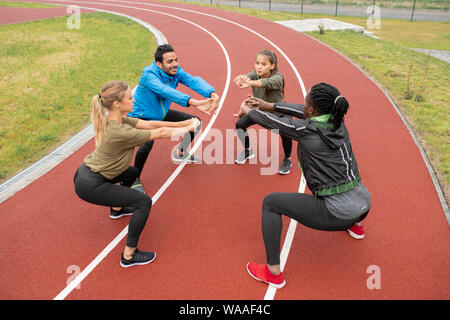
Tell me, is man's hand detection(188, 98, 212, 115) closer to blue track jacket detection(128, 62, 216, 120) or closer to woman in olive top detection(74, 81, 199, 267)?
blue track jacket detection(128, 62, 216, 120)

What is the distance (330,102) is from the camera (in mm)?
3172

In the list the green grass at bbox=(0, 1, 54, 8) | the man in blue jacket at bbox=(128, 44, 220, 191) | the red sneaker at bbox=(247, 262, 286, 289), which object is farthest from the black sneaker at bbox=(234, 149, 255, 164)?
the green grass at bbox=(0, 1, 54, 8)

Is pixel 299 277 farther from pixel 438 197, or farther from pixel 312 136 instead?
pixel 438 197

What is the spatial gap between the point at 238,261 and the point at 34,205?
311 centimetres

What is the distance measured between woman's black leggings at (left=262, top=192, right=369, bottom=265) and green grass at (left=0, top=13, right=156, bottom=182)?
4616 millimetres

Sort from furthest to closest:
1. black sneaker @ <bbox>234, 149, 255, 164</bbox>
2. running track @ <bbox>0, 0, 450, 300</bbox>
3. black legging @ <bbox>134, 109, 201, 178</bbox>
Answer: black sneaker @ <bbox>234, 149, 255, 164</bbox>, black legging @ <bbox>134, 109, 201, 178</bbox>, running track @ <bbox>0, 0, 450, 300</bbox>

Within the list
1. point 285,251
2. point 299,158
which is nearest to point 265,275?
point 285,251

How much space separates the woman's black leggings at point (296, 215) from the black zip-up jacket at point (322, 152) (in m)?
0.15


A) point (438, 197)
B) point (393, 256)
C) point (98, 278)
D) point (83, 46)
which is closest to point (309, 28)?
point (83, 46)

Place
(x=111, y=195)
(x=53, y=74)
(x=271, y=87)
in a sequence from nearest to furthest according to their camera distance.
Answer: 1. (x=111, y=195)
2. (x=271, y=87)
3. (x=53, y=74)

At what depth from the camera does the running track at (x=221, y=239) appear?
3730mm

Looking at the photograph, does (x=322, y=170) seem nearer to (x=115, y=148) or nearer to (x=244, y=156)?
(x=115, y=148)

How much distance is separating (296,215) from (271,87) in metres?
2.21

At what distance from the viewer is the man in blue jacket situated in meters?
4.71
